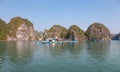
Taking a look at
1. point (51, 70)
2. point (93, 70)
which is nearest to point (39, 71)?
point (51, 70)

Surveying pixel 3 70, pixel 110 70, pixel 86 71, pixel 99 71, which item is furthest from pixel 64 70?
pixel 3 70

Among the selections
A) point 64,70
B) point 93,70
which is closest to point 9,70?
point 64,70

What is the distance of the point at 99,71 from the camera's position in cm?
4012

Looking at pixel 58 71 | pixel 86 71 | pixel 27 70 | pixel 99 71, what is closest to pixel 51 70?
pixel 58 71

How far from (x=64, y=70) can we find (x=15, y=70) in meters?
11.1

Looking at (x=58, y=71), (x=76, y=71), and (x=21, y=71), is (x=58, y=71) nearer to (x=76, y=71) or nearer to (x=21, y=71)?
(x=76, y=71)

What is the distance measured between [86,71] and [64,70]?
16.3 feet

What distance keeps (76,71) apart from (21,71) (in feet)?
40.3

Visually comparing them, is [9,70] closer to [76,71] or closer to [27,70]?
[27,70]

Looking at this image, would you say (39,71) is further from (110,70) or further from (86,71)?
(110,70)

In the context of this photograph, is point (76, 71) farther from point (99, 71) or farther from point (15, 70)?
point (15, 70)

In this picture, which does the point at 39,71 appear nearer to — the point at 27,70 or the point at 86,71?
the point at 27,70

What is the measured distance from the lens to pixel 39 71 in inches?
1545

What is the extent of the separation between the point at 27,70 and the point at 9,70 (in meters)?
4.11
